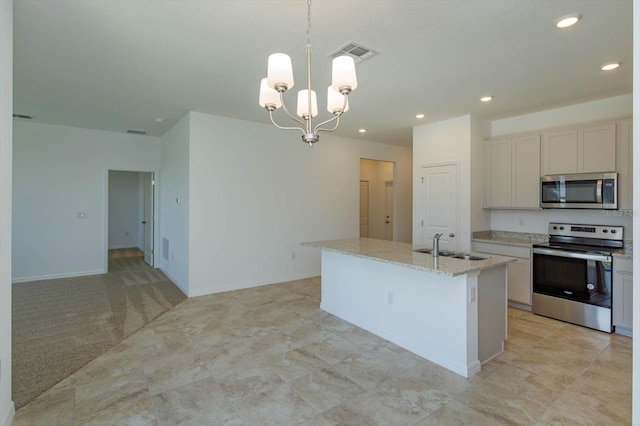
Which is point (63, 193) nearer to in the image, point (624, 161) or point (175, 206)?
point (175, 206)

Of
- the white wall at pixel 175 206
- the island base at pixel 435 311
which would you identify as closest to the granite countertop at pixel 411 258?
the island base at pixel 435 311

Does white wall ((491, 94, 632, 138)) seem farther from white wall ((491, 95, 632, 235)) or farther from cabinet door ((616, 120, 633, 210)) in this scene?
cabinet door ((616, 120, 633, 210))

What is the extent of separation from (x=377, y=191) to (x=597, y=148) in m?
5.18

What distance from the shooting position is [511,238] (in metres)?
4.84

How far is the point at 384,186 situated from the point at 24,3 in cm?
752

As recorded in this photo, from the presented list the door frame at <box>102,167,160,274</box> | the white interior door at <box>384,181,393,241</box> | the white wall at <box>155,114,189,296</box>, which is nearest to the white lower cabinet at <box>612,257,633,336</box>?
the white interior door at <box>384,181,393,241</box>

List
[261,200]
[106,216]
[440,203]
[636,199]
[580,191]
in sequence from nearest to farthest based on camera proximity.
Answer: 1. [636,199]
2. [580,191]
3. [440,203]
4. [261,200]
5. [106,216]

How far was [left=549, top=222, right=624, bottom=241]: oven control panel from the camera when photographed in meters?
3.87

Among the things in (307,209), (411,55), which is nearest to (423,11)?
(411,55)

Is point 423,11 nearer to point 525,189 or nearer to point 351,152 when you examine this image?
point 525,189

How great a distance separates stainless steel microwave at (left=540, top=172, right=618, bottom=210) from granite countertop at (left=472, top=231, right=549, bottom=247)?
1.74 feet

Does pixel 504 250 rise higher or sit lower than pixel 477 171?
lower

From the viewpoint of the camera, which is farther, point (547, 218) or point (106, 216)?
point (106, 216)

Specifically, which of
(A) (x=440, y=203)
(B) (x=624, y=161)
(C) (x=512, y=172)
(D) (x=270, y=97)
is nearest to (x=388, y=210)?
Result: (A) (x=440, y=203)
